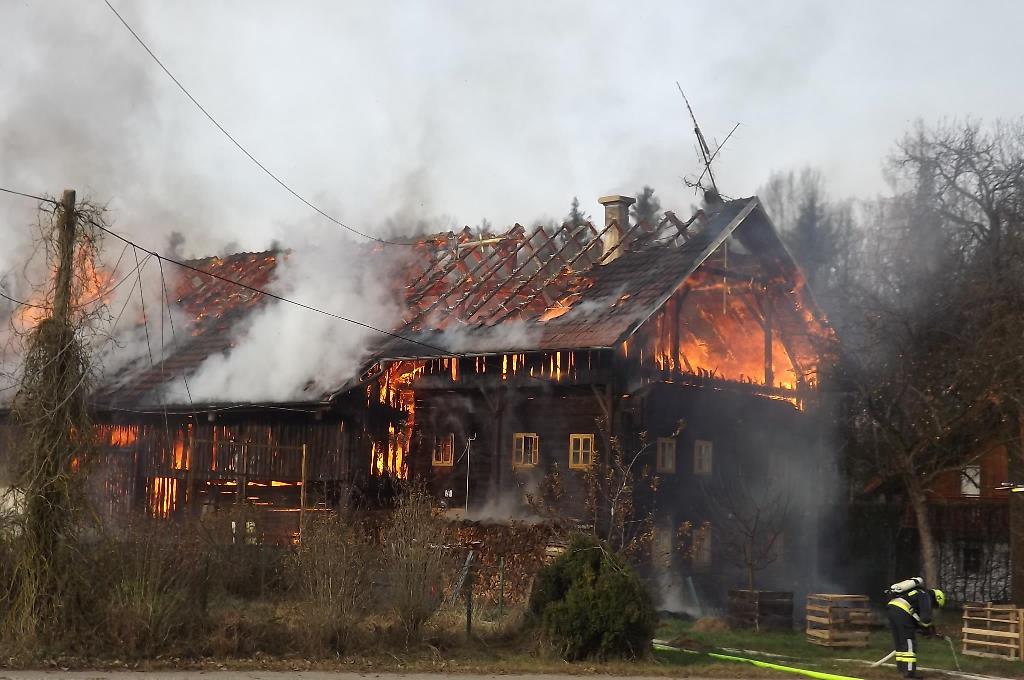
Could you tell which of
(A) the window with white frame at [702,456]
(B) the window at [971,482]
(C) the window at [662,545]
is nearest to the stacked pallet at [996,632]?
(C) the window at [662,545]

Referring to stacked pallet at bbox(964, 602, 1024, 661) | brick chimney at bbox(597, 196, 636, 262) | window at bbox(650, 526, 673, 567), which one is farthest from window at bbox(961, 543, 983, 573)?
brick chimney at bbox(597, 196, 636, 262)

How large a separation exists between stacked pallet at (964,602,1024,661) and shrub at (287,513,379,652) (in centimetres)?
1066

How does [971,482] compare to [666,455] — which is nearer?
[666,455]

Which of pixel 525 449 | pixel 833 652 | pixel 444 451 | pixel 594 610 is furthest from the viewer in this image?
pixel 444 451

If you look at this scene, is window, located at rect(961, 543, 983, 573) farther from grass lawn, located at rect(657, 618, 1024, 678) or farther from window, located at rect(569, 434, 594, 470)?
window, located at rect(569, 434, 594, 470)

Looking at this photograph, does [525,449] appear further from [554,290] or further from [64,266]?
[64,266]

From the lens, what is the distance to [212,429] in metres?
31.9

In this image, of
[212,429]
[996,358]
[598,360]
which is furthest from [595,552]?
[212,429]

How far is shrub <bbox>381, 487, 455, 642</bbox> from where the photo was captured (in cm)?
1872

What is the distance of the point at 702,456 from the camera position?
103 ft

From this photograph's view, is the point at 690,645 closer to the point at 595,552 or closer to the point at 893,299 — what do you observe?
the point at 595,552

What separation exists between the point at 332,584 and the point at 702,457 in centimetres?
1503

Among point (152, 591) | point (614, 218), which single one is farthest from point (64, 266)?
point (614, 218)

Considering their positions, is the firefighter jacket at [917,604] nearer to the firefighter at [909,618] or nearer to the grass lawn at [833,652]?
the firefighter at [909,618]
